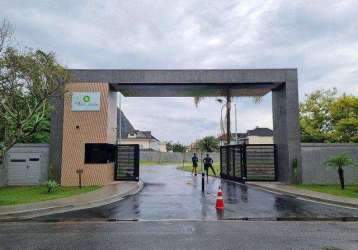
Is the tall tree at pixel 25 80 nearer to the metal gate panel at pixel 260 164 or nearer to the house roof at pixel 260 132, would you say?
the metal gate panel at pixel 260 164

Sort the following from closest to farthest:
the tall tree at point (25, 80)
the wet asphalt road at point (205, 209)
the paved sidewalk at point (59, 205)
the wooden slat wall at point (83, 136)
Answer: the wet asphalt road at point (205, 209) → the paved sidewalk at point (59, 205) → the tall tree at point (25, 80) → the wooden slat wall at point (83, 136)

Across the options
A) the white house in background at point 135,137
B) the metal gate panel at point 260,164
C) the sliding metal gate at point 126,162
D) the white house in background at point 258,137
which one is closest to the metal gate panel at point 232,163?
the metal gate panel at point 260,164

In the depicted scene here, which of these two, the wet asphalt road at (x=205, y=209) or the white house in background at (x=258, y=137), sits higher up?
the white house in background at (x=258, y=137)

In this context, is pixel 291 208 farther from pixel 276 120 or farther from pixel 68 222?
pixel 276 120

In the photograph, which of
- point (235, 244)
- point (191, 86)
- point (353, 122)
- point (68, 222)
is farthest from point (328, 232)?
point (353, 122)


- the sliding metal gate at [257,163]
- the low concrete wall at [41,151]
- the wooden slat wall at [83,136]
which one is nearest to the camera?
the wooden slat wall at [83,136]

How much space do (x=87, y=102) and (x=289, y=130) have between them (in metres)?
12.6

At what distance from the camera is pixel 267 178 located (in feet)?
72.4

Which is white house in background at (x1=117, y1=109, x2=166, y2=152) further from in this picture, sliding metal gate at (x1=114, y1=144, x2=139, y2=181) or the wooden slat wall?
the wooden slat wall

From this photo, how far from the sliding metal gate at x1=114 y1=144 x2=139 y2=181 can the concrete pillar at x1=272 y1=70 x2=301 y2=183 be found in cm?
952

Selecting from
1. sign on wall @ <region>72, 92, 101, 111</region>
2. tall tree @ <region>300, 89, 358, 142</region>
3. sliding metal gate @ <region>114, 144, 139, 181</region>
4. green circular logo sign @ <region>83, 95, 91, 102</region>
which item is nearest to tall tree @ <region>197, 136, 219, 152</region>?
tall tree @ <region>300, 89, 358, 142</region>

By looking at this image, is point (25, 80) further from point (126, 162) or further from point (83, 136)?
point (126, 162)

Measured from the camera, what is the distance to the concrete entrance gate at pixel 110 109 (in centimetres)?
1995

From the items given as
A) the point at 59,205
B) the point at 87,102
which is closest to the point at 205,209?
the point at 59,205
